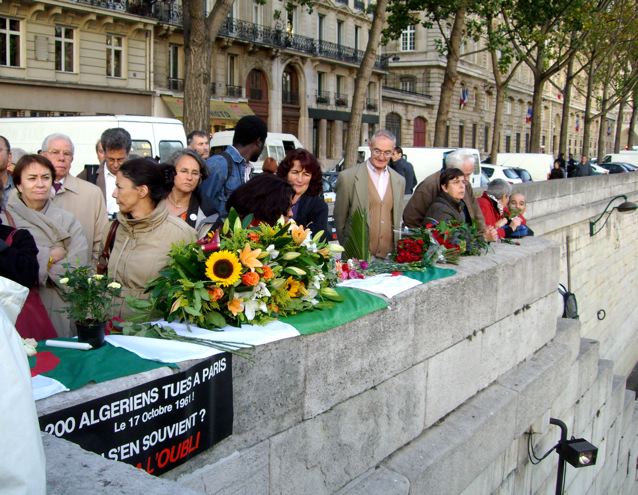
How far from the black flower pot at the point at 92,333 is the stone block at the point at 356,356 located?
1.02 m

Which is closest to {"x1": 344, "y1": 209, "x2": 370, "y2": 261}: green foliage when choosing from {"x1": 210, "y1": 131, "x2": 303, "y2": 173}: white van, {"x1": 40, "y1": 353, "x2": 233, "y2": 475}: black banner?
{"x1": 40, "y1": 353, "x2": 233, "y2": 475}: black banner

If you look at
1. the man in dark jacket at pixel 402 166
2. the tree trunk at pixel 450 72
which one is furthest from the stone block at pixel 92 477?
the tree trunk at pixel 450 72

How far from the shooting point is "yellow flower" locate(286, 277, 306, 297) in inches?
160

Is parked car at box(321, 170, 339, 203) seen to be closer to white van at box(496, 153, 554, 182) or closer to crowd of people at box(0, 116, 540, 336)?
crowd of people at box(0, 116, 540, 336)

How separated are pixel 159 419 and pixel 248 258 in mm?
930

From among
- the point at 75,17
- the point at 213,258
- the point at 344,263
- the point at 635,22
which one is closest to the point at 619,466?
the point at 344,263

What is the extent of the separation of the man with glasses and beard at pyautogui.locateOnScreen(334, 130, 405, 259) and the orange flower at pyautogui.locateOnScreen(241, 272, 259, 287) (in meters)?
2.40

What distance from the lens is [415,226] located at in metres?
6.88

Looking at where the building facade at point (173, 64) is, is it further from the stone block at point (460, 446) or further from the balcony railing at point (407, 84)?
the stone block at point (460, 446)

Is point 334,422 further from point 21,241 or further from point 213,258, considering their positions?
point 21,241

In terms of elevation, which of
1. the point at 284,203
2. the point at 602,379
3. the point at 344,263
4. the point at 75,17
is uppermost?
the point at 75,17

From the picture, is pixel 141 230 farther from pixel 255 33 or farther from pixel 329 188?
pixel 255 33

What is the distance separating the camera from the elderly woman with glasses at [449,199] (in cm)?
647

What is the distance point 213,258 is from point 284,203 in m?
1.03
